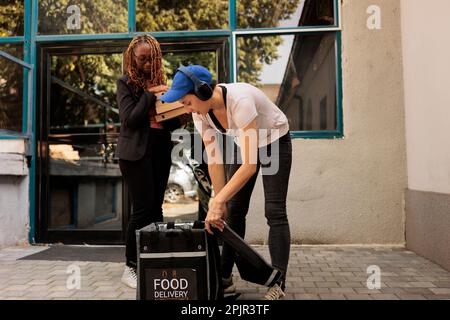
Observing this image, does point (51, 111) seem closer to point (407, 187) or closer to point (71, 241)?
point (71, 241)

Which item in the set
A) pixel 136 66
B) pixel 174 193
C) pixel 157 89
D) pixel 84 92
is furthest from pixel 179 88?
pixel 84 92

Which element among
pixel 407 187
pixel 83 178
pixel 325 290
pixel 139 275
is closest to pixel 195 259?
pixel 139 275

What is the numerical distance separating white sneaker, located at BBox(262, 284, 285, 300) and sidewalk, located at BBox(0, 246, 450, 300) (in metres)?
0.16

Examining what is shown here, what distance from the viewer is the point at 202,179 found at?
213 inches

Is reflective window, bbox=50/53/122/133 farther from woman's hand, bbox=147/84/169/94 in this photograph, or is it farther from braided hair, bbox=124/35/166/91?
woman's hand, bbox=147/84/169/94

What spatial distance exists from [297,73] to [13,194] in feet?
11.2

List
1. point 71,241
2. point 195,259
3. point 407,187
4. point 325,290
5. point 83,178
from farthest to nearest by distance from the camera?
1. point 83,178
2. point 71,241
3. point 407,187
4. point 325,290
5. point 195,259

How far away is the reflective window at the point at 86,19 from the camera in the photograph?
17.7 ft

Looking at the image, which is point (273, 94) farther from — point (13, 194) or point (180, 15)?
point (13, 194)

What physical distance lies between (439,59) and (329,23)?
1508 mm

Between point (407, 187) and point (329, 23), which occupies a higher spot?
point (329, 23)

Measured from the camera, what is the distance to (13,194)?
5.06 meters

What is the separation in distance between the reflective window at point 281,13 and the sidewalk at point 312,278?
251 cm

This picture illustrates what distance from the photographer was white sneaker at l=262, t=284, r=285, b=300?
116 inches
